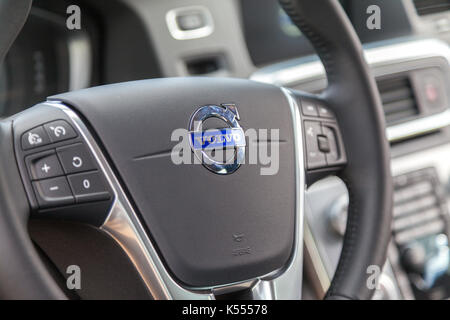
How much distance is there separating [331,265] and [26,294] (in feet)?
2.35

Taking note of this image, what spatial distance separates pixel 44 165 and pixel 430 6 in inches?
59.9

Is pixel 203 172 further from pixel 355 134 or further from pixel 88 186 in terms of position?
pixel 355 134

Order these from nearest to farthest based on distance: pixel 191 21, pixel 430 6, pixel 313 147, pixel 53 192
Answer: pixel 53 192, pixel 313 147, pixel 191 21, pixel 430 6

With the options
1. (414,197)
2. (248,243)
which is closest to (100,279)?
(248,243)

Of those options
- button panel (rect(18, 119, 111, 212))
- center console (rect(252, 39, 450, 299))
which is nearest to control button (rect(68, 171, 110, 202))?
button panel (rect(18, 119, 111, 212))

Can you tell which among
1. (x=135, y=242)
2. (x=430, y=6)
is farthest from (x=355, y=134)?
(x=430, y=6)

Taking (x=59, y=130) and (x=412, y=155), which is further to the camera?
(x=412, y=155)

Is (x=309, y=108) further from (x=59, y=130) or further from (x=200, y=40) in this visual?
(x=200, y=40)

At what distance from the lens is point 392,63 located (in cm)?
166

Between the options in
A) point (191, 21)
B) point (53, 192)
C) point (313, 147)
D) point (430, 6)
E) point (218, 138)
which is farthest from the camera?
point (430, 6)

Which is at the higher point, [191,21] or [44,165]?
[191,21]

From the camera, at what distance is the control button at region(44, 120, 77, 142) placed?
2.76 ft

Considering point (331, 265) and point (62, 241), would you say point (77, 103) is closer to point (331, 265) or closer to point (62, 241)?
point (62, 241)

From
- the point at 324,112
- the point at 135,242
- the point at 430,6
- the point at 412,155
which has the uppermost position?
the point at 430,6
